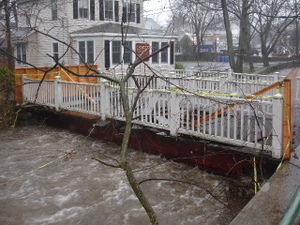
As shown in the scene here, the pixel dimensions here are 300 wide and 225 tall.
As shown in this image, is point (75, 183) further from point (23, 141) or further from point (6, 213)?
point (23, 141)

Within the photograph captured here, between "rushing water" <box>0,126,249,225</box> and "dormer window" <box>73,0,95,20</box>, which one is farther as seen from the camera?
"dormer window" <box>73,0,95,20</box>

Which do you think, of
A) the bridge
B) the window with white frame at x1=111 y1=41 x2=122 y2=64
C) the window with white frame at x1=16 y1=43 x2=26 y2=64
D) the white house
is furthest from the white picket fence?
the window with white frame at x1=16 y1=43 x2=26 y2=64

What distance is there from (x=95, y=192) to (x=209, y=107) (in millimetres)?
2690

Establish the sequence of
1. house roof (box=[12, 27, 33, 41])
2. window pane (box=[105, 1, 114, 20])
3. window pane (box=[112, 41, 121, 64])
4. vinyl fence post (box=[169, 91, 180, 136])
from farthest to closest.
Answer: window pane (box=[105, 1, 114, 20]) < window pane (box=[112, 41, 121, 64]) < house roof (box=[12, 27, 33, 41]) < vinyl fence post (box=[169, 91, 180, 136])

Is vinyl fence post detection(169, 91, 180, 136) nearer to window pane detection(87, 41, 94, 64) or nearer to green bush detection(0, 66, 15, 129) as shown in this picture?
green bush detection(0, 66, 15, 129)

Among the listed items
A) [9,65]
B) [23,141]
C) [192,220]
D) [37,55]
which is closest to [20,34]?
[37,55]

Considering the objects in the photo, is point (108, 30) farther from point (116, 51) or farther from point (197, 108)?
point (197, 108)

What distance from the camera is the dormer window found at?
70.5 feet

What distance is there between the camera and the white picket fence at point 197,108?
6151 millimetres

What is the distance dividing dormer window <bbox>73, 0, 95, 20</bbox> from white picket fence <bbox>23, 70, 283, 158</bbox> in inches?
406

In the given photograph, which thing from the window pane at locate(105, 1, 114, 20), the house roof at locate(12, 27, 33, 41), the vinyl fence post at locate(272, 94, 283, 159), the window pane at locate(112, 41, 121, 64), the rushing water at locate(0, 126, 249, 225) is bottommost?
the rushing water at locate(0, 126, 249, 225)

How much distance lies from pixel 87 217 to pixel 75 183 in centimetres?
152

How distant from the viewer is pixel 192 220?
5461 mm

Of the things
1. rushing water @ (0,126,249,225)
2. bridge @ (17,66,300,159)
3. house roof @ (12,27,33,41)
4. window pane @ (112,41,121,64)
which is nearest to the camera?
rushing water @ (0,126,249,225)
